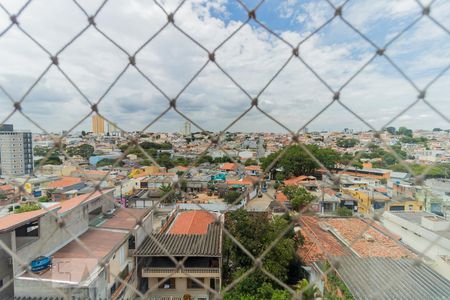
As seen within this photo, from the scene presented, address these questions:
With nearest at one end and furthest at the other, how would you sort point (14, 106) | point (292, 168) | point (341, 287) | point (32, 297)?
point (14, 106)
point (32, 297)
point (341, 287)
point (292, 168)

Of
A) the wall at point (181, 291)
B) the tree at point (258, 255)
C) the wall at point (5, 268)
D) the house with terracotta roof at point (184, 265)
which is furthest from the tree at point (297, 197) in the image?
the wall at point (5, 268)

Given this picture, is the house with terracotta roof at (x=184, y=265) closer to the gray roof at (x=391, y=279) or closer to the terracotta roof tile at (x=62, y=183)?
the gray roof at (x=391, y=279)

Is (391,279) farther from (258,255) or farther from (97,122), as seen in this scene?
(97,122)

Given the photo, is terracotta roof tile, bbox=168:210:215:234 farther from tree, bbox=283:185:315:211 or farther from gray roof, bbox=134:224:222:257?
tree, bbox=283:185:315:211

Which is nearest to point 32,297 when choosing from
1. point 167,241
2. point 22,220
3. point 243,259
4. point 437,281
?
point 22,220

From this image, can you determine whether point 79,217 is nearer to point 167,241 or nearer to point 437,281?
point 167,241

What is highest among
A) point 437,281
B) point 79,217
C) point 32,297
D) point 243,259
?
point 79,217

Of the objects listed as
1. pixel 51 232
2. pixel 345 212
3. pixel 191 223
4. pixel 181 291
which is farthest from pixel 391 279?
pixel 191 223
